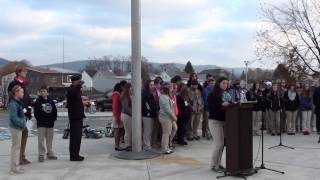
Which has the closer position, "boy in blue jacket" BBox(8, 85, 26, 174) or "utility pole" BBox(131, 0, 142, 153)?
"boy in blue jacket" BBox(8, 85, 26, 174)

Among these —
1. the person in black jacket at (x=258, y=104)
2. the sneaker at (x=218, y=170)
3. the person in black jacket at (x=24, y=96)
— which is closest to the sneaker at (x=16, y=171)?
the person in black jacket at (x=24, y=96)

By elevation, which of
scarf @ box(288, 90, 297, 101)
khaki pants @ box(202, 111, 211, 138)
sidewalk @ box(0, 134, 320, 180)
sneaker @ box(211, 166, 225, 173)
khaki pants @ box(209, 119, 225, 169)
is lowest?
sidewalk @ box(0, 134, 320, 180)

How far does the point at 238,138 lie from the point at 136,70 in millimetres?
3541

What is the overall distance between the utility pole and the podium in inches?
120

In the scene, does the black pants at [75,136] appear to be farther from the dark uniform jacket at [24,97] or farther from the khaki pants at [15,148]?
the khaki pants at [15,148]

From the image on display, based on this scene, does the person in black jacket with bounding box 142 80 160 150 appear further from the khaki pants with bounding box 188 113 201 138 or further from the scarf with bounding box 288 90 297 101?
the scarf with bounding box 288 90 297 101

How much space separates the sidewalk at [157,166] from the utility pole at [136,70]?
0.78 meters

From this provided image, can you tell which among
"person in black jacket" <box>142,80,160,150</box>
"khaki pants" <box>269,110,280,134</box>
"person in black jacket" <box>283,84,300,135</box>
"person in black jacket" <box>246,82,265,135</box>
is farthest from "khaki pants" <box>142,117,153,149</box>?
"person in black jacket" <box>283,84,300,135</box>

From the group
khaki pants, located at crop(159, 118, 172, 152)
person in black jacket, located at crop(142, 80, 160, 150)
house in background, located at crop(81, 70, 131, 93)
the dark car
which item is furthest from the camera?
house in background, located at crop(81, 70, 131, 93)

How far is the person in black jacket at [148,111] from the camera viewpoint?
13125mm

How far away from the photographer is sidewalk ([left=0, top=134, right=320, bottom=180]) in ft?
32.8

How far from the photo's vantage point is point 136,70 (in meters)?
12.2

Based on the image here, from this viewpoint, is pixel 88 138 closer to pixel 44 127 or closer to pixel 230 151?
pixel 44 127

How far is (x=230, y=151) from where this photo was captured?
9680mm
